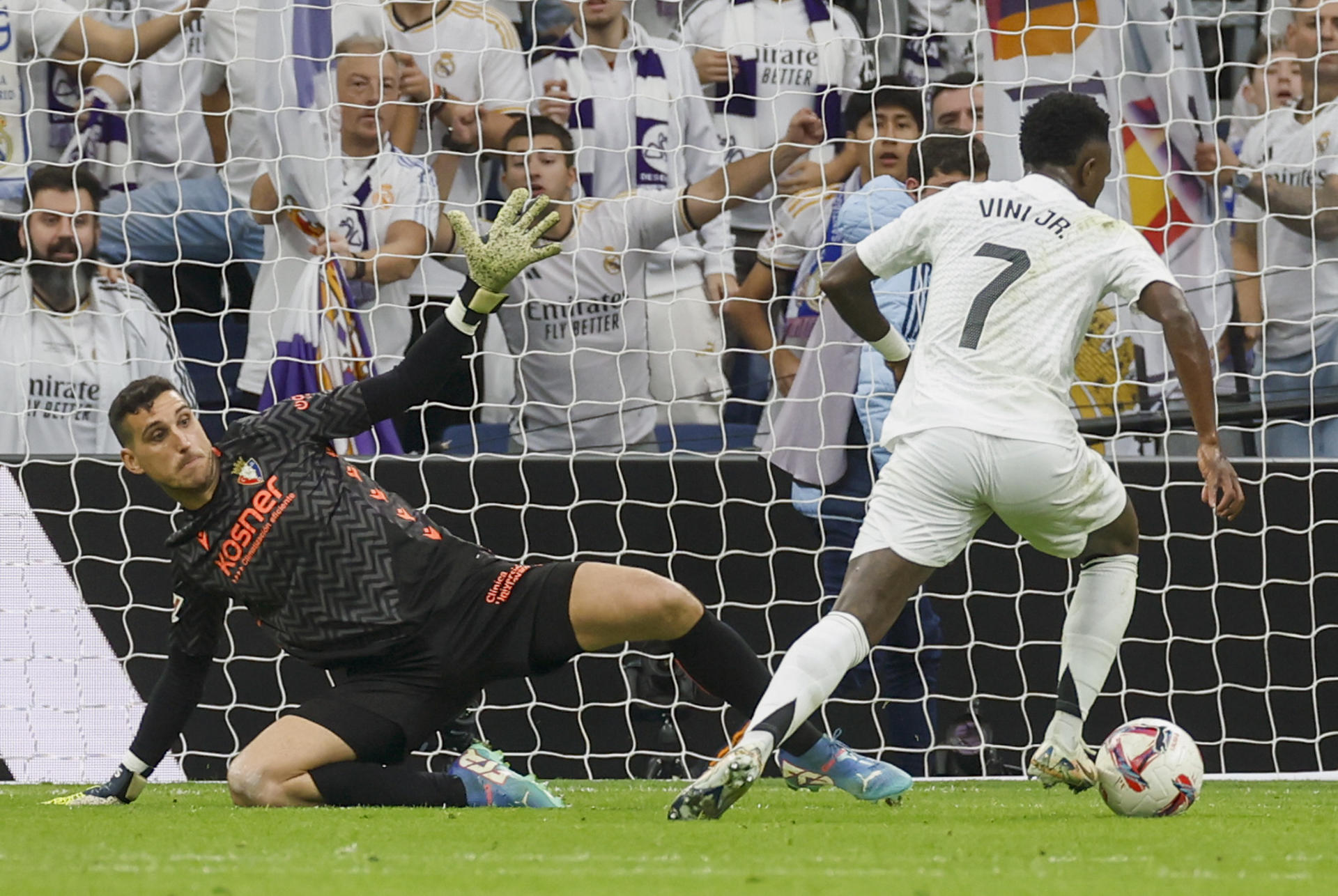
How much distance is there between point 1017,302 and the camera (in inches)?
141

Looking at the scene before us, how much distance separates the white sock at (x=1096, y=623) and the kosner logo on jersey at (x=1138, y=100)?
8.47 ft

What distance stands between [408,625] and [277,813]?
570mm

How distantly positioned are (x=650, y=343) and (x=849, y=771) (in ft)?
10.00

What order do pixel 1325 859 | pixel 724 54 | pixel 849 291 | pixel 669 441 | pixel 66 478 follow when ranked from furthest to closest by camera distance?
pixel 724 54, pixel 669 441, pixel 66 478, pixel 849 291, pixel 1325 859

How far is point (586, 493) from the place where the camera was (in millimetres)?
5531

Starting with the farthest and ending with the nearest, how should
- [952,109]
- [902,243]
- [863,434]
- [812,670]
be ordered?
[952,109], [863,434], [902,243], [812,670]

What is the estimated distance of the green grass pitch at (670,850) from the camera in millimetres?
2281

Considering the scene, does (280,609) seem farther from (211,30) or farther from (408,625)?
(211,30)

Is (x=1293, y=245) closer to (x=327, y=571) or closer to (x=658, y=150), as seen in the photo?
(x=658, y=150)

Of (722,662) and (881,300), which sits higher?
(881,300)

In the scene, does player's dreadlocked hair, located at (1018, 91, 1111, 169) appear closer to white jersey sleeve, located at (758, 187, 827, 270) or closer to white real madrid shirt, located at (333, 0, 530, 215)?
white jersey sleeve, located at (758, 187, 827, 270)

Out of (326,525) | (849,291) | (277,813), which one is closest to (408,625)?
(326,525)

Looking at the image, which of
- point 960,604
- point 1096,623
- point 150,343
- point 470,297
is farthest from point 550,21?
point 1096,623

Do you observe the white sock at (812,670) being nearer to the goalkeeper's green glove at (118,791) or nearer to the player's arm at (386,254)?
the goalkeeper's green glove at (118,791)
